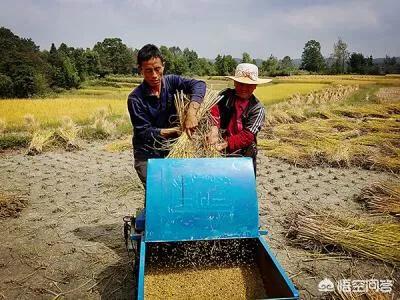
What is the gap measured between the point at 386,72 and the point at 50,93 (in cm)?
2384

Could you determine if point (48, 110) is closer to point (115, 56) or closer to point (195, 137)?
point (195, 137)

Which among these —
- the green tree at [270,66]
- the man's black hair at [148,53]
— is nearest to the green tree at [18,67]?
the man's black hair at [148,53]

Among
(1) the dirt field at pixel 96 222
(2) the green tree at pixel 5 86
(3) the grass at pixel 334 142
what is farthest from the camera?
(2) the green tree at pixel 5 86

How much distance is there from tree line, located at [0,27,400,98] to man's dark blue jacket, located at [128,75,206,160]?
70 centimetres

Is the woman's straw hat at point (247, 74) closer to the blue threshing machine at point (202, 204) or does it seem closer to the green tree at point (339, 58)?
the blue threshing machine at point (202, 204)

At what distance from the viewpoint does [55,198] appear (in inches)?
200

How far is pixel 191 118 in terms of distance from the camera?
264 centimetres

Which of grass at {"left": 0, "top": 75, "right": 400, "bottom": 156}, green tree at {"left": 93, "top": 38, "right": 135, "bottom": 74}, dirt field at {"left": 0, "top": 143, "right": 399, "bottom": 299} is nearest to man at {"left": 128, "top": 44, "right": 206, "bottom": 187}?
dirt field at {"left": 0, "top": 143, "right": 399, "bottom": 299}

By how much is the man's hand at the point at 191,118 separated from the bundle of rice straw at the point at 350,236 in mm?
1766

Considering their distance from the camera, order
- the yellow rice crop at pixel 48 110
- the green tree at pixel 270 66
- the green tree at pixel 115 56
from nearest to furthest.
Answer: the yellow rice crop at pixel 48 110 → the green tree at pixel 115 56 → the green tree at pixel 270 66

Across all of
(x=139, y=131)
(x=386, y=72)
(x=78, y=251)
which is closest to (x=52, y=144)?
(x=78, y=251)

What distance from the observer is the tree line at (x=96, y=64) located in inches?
543

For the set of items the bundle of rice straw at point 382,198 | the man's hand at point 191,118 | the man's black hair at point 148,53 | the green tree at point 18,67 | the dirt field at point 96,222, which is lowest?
the dirt field at point 96,222

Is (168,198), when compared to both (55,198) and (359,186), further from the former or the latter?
(359,186)
